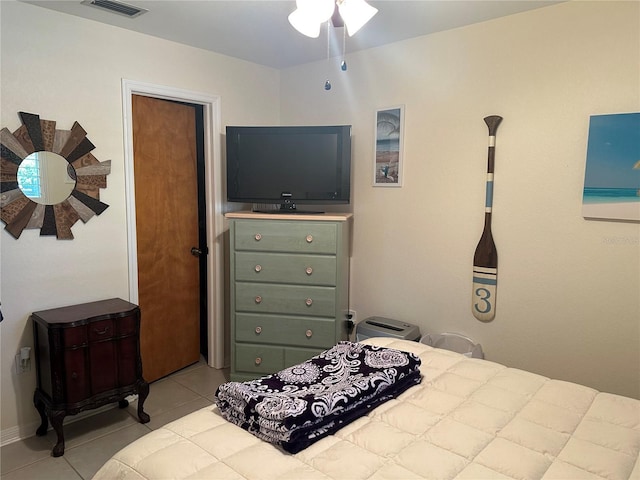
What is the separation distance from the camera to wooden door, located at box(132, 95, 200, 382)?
3199 millimetres

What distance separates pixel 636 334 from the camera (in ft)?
7.61

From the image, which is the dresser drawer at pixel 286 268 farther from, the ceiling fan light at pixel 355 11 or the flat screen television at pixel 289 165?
the ceiling fan light at pixel 355 11

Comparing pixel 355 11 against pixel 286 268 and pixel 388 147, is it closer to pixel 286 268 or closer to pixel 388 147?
pixel 388 147

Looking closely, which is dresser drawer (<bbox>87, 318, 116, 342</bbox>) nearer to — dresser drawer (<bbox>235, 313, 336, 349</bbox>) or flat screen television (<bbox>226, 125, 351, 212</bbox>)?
dresser drawer (<bbox>235, 313, 336, 349</bbox>)

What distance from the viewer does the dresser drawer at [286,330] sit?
3141mm

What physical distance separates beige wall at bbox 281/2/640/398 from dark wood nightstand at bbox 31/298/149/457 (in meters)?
1.73

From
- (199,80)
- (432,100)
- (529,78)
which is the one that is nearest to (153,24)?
(199,80)

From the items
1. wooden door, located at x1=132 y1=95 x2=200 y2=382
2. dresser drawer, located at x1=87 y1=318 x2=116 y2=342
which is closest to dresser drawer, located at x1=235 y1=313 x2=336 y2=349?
wooden door, located at x1=132 y1=95 x2=200 y2=382

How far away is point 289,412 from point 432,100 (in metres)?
2.33

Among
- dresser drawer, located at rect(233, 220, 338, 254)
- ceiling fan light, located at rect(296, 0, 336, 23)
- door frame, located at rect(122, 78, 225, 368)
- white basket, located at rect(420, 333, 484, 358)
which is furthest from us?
dresser drawer, located at rect(233, 220, 338, 254)

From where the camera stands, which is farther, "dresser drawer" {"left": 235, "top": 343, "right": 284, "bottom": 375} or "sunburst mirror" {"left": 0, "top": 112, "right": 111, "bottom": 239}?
"dresser drawer" {"left": 235, "top": 343, "right": 284, "bottom": 375}

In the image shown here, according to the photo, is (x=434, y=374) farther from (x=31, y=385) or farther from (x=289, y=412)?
(x=31, y=385)

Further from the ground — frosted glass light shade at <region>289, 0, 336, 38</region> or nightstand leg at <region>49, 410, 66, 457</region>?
frosted glass light shade at <region>289, 0, 336, 38</region>

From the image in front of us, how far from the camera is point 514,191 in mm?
2658
